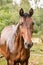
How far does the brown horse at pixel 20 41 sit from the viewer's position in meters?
4.64

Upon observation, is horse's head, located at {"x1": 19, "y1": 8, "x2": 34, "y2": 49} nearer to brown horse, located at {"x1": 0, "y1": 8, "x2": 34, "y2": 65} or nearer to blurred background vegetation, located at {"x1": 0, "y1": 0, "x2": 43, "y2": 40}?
brown horse, located at {"x1": 0, "y1": 8, "x2": 34, "y2": 65}

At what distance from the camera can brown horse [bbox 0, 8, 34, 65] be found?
15.2 feet

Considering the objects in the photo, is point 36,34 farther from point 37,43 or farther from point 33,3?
point 33,3

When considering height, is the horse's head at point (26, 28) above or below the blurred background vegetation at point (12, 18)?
above

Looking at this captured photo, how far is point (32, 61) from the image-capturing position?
8523 millimetres

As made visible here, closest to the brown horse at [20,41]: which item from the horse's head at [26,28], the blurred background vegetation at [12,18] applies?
the horse's head at [26,28]

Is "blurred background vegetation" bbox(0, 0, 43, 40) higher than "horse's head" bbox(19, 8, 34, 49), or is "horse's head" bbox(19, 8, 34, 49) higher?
"horse's head" bbox(19, 8, 34, 49)

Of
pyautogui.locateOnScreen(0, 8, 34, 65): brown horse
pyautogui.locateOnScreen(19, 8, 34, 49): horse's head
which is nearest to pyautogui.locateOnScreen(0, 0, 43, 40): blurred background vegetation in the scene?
pyautogui.locateOnScreen(0, 8, 34, 65): brown horse

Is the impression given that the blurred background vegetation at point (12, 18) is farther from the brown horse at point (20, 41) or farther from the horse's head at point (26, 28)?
the horse's head at point (26, 28)

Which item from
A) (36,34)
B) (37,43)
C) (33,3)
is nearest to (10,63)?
(37,43)

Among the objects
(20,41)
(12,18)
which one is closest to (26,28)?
(20,41)

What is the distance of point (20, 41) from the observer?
5.15 metres

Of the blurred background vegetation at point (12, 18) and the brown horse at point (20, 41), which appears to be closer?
the brown horse at point (20, 41)

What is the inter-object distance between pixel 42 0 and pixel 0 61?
20.0 meters
